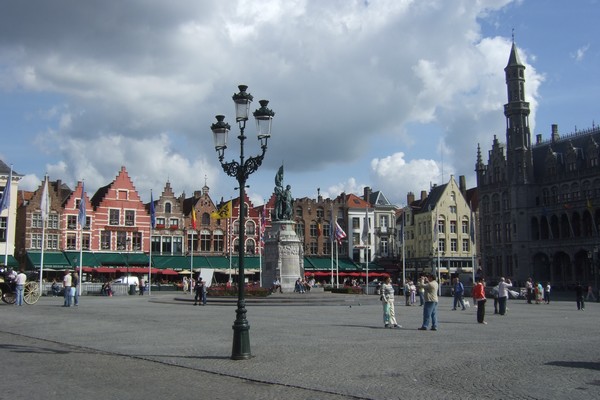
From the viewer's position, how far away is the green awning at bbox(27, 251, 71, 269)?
65.0 metres

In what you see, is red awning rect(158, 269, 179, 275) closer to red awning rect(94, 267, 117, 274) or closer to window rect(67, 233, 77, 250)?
red awning rect(94, 267, 117, 274)

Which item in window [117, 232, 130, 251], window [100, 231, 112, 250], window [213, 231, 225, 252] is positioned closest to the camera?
window [100, 231, 112, 250]

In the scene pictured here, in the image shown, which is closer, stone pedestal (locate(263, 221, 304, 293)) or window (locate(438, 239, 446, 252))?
stone pedestal (locate(263, 221, 304, 293))

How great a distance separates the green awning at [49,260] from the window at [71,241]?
76.5 inches

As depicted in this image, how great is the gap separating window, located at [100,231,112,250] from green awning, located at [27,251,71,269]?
16.4 feet

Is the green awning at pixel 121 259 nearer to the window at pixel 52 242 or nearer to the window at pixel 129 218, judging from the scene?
the window at pixel 129 218

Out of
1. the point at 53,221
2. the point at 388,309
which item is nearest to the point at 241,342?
the point at 388,309

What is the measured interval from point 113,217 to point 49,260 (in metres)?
9.83

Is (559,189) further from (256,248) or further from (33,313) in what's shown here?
(33,313)

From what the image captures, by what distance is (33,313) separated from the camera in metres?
26.4

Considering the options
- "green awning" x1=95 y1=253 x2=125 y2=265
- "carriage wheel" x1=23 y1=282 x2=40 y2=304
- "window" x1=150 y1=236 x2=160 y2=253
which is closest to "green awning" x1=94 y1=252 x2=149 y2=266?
"green awning" x1=95 y1=253 x2=125 y2=265

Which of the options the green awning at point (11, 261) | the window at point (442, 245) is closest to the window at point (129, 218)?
the green awning at point (11, 261)

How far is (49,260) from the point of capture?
66188 mm

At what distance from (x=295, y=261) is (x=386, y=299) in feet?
78.2
